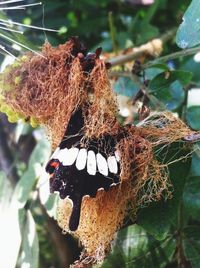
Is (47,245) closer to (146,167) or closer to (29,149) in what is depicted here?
(29,149)

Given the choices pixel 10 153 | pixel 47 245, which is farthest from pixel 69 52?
pixel 47 245

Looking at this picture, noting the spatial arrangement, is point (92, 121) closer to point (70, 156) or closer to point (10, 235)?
point (70, 156)

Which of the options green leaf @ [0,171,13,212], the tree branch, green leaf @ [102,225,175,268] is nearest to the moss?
green leaf @ [102,225,175,268]

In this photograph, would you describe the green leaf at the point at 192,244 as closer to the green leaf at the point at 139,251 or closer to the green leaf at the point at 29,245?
the green leaf at the point at 139,251

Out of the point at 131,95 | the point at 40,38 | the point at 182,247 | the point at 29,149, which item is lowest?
the point at 182,247

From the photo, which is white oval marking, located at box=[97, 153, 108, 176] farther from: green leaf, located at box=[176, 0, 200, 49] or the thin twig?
the thin twig

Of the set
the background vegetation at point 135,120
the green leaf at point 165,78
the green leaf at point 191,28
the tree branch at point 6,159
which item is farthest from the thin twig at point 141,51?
Result: the tree branch at point 6,159
